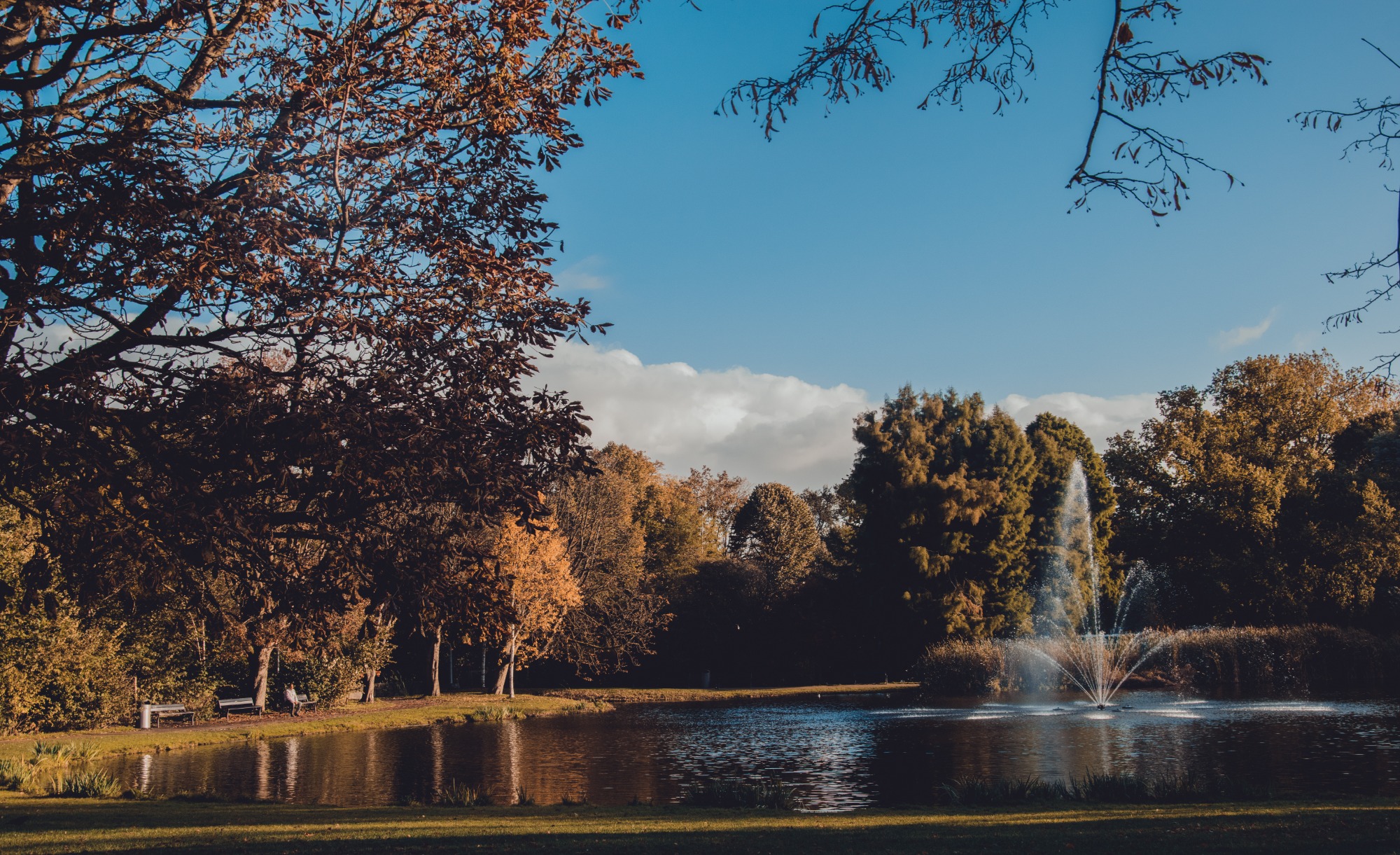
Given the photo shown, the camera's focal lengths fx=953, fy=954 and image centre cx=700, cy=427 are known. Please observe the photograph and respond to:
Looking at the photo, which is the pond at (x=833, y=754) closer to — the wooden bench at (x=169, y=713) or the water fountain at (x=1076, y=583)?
the wooden bench at (x=169, y=713)

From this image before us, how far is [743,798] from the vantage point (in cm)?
1305

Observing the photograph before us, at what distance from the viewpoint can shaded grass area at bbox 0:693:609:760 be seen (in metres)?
20.8

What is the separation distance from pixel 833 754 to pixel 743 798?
20.7 feet

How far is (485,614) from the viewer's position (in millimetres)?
9156

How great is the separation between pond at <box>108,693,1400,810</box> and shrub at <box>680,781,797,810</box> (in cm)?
63

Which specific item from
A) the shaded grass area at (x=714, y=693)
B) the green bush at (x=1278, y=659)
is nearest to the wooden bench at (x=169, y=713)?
the shaded grass area at (x=714, y=693)

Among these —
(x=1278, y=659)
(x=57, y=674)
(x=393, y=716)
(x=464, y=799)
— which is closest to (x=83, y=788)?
(x=464, y=799)

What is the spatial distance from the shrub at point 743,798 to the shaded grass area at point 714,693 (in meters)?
25.0

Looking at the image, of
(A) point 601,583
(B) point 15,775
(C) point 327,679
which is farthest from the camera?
(A) point 601,583

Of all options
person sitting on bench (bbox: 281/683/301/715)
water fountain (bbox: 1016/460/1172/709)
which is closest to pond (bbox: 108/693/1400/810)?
person sitting on bench (bbox: 281/683/301/715)

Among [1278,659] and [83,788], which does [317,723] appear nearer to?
[83,788]

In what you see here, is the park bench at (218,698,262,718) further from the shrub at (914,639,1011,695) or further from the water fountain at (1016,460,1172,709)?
the water fountain at (1016,460,1172,709)

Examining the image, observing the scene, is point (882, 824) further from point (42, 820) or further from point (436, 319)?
point (42, 820)

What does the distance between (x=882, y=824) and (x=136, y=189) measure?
9235mm
